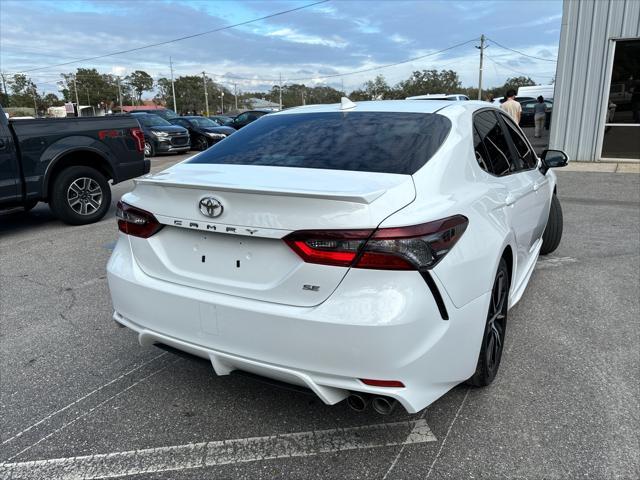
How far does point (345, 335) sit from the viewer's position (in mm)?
2014

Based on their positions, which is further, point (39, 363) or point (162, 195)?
point (39, 363)

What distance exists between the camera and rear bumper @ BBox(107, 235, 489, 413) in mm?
2008

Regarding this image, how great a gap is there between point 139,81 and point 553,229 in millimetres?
117110

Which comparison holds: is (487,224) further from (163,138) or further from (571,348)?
(163,138)

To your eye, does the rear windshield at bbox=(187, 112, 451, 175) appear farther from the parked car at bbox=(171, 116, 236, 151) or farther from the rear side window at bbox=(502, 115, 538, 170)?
the parked car at bbox=(171, 116, 236, 151)

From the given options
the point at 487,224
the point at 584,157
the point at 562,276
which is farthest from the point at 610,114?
the point at 487,224

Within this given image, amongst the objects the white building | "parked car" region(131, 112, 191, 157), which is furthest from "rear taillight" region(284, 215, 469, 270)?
"parked car" region(131, 112, 191, 157)

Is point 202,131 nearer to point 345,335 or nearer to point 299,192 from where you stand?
point 299,192

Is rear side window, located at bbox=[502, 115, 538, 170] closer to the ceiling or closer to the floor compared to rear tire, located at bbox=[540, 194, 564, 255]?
closer to the ceiling

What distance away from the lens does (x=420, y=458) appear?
93.0 inches

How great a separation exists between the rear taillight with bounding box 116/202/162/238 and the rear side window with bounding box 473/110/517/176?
1905 millimetres

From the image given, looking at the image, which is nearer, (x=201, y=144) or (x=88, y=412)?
(x=88, y=412)

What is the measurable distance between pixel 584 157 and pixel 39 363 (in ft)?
43.7

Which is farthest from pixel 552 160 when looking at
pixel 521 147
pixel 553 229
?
pixel 553 229
